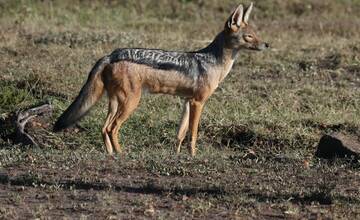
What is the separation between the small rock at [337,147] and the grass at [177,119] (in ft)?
0.63

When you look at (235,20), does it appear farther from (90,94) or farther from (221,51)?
(90,94)

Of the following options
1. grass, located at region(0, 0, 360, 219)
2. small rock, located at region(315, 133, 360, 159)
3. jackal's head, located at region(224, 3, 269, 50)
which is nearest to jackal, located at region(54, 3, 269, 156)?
jackal's head, located at region(224, 3, 269, 50)

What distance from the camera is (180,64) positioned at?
10.0 metres

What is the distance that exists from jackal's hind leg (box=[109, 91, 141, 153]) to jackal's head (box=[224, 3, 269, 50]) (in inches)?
63.4

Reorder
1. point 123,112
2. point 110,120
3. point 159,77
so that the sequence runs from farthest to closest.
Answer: point 159,77 → point 110,120 → point 123,112

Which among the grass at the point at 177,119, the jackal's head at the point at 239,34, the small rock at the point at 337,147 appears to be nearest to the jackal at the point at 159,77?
the jackal's head at the point at 239,34

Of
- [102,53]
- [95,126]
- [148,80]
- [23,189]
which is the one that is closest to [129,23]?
[102,53]

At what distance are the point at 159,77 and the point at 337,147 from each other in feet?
6.83

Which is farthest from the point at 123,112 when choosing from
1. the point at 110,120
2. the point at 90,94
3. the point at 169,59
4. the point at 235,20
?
the point at 235,20

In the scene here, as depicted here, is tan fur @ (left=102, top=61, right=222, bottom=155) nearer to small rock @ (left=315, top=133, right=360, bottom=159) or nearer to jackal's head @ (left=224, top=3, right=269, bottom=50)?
jackal's head @ (left=224, top=3, right=269, bottom=50)

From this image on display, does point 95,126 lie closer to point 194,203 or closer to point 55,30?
point 194,203

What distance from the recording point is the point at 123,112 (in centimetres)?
959

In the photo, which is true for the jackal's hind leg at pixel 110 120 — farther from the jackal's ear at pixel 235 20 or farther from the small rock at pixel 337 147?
the small rock at pixel 337 147

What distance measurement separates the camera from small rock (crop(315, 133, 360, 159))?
8.83m
